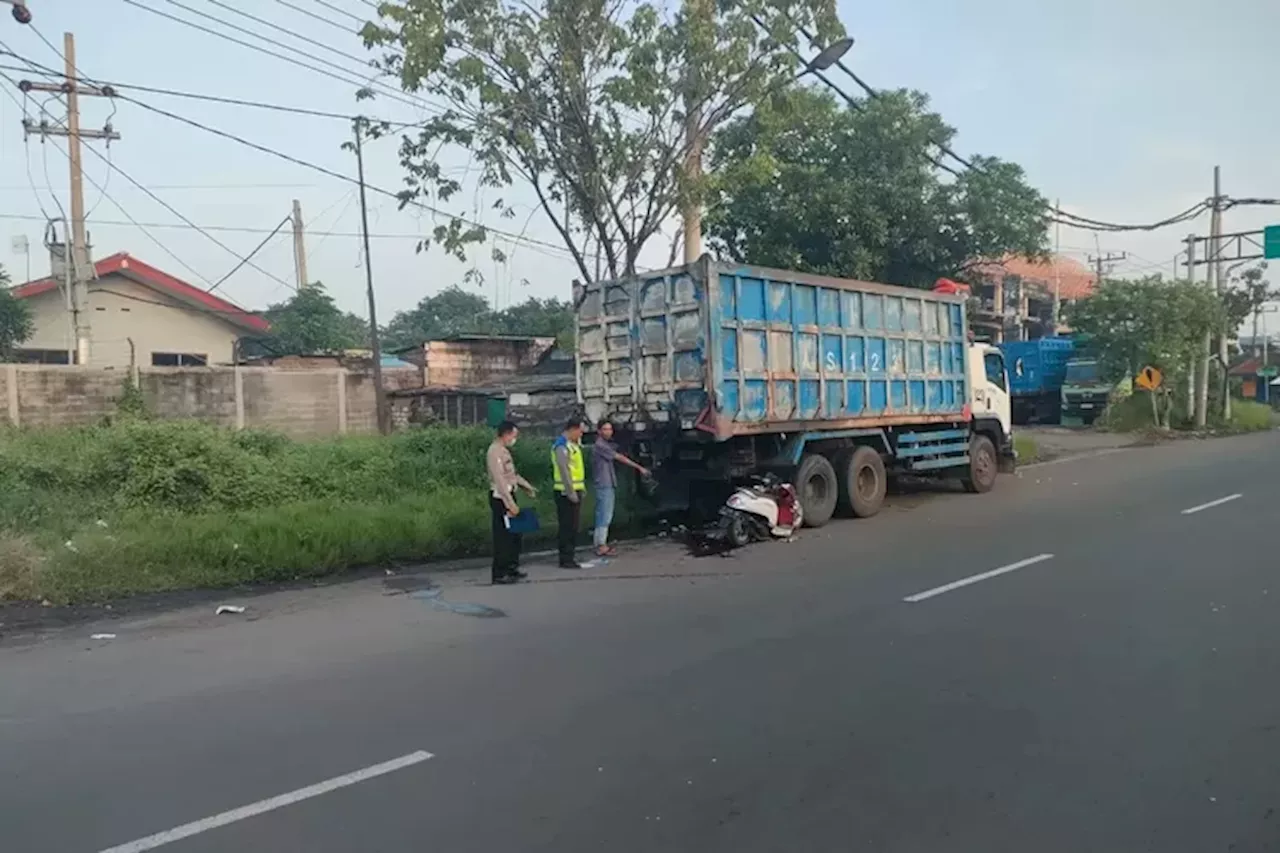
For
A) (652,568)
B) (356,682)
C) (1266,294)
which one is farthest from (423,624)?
(1266,294)

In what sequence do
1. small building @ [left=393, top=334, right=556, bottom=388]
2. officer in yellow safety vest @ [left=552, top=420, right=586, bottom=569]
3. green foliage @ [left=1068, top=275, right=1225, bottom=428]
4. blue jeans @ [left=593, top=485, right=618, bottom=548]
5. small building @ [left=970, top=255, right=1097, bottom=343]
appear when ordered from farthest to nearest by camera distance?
1. small building @ [left=970, top=255, right=1097, bottom=343]
2. green foliage @ [left=1068, top=275, right=1225, bottom=428]
3. small building @ [left=393, top=334, right=556, bottom=388]
4. blue jeans @ [left=593, top=485, right=618, bottom=548]
5. officer in yellow safety vest @ [left=552, top=420, right=586, bottom=569]

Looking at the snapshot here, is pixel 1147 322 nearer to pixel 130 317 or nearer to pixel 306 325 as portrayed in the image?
pixel 306 325

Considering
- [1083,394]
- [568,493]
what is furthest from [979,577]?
[1083,394]

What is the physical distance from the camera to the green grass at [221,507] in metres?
9.67

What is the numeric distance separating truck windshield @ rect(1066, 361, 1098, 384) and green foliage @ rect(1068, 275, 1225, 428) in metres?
5.18

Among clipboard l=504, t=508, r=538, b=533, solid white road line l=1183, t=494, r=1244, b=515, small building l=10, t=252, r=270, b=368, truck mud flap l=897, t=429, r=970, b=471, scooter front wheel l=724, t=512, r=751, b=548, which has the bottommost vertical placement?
solid white road line l=1183, t=494, r=1244, b=515

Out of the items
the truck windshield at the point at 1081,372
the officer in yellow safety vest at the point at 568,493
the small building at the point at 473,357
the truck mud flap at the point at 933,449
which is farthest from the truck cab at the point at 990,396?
the truck windshield at the point at 1081,372

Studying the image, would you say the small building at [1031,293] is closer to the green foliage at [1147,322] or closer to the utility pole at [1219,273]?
the utility pole at [1219,273]

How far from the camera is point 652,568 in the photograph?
1026 cm

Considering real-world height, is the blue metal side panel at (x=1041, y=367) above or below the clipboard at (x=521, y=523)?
above

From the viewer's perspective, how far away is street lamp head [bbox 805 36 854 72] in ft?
42.7

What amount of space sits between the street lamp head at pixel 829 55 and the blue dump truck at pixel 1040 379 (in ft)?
92.6

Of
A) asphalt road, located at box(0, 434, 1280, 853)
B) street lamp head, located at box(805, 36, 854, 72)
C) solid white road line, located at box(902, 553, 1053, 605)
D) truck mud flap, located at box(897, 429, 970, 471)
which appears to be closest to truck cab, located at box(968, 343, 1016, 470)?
truck mud flap, located at box(897, 429, 970, 471)

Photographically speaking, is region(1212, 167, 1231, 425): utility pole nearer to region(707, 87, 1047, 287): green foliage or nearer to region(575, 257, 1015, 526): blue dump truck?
region(707, 87, 1047, 287): green foliage
